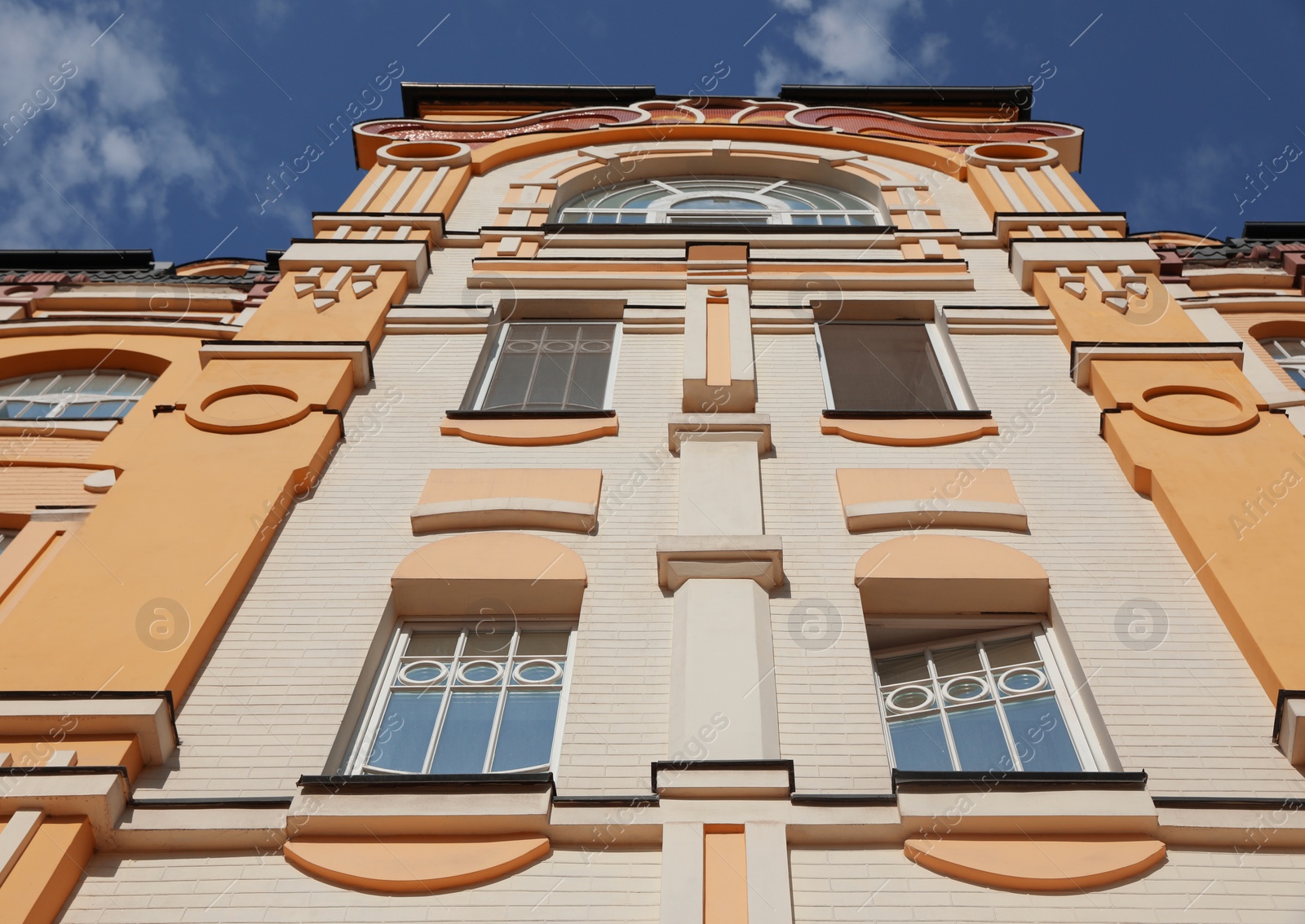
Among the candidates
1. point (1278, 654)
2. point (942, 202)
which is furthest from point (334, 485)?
point (942, 202)

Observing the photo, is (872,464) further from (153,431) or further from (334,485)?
(153,431)

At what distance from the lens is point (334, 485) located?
8.02m

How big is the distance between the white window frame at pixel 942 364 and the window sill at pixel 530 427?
1741mm

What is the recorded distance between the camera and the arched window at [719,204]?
14.2m

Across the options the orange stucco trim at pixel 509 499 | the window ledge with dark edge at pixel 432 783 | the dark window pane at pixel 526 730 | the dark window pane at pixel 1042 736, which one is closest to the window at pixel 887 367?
the orange stucco trim at pixel 509 499

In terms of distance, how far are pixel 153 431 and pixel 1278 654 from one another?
22.2 feet

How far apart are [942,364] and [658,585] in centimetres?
410

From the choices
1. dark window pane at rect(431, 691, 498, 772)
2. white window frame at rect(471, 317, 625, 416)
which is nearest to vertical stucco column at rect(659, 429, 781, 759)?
dark window pane at rect(431, 691, 498, 772)

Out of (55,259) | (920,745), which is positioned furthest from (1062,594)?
(55,259)

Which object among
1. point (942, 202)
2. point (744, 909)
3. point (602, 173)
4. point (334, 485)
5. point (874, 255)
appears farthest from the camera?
point (602, 173)

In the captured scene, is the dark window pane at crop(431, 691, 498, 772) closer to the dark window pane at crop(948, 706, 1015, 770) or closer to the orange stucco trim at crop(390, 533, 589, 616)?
the orange stucco trim at crop(390, 533, 589, 616)

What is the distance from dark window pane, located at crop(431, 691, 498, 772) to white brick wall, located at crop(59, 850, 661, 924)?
0.95m

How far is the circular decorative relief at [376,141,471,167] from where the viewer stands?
46.6 feet

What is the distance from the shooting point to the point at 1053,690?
6531 mm
